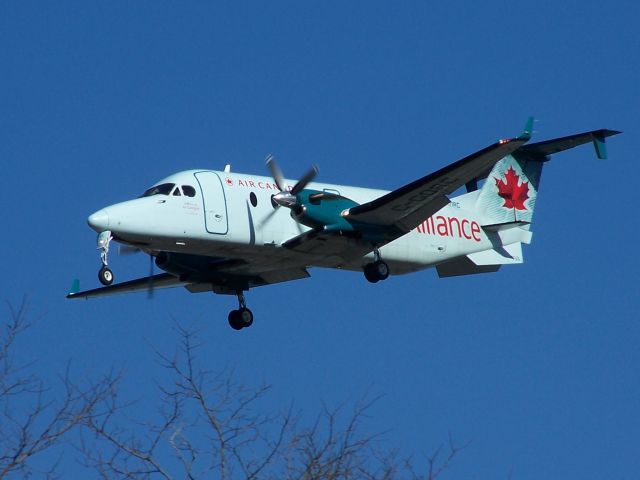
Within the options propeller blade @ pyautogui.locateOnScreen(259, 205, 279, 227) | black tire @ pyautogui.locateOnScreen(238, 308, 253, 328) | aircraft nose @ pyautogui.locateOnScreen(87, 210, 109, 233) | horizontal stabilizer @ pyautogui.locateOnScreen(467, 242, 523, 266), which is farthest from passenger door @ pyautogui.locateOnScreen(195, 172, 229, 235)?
horizontal stabilizer @ pyautogui.locateOnScreen(467, 242, 523, 266)

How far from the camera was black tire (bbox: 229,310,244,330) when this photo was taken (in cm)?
2584

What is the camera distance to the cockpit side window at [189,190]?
22.8m

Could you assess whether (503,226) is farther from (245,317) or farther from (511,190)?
(245,317)

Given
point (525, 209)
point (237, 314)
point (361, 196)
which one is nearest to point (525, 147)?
point (525, 209)

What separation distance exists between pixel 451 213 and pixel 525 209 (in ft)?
7.99

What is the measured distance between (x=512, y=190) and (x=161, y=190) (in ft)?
31.7

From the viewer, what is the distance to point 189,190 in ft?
74.8

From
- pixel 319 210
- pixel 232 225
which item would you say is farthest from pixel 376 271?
pixel 232 225

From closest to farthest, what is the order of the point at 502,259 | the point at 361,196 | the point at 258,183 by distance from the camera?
the point at 258,183, the point at 361,196, the point at 502,259

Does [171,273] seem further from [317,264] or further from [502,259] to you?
[502,259]

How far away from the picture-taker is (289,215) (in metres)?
24.2

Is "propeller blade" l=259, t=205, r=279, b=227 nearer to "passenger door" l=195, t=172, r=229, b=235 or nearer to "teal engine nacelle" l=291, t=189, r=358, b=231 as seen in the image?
"teal engine nacelle" l=291, t=189, r=358, b=231

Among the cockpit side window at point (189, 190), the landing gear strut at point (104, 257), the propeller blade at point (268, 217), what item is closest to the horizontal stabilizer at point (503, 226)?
the propeller blade at point (268, 217)

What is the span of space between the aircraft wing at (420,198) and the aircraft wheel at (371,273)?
37.5 inches
